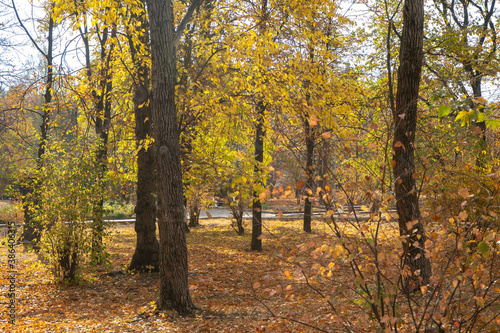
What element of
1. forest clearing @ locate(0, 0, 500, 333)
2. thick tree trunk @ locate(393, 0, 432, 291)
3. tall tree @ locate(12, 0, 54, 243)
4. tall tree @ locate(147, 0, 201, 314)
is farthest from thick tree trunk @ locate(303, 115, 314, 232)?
tall tree @ locate(12, 0, 54, 243)

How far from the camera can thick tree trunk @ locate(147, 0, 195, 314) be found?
521 cm

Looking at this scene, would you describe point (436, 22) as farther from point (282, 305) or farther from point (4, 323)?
point (4, 323)

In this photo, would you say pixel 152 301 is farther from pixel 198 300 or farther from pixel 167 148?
pixel 167 148

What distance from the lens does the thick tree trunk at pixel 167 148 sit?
5211 millimetres

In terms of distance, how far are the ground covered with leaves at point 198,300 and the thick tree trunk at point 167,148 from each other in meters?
0.67

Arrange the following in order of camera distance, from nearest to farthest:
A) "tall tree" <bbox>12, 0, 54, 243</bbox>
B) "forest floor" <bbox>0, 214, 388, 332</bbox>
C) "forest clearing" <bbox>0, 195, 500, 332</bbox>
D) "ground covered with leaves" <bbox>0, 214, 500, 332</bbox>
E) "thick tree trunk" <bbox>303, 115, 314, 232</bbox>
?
"thick tree trunk" <bbox>303, 115, 314, 232</bbox> → "forest clearing" <bbox>0, 195, 500, 332</bbox> → "ground covered with leaves" <bbox>0, 214, 500, 332</bbox> → "forest floor" <bbox>0, 214, 388, 332</bbox> → "tall tree" <bbox>12, 0, 54, 243</bbox>

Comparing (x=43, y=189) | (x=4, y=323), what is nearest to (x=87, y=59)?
(x=43, y=189)

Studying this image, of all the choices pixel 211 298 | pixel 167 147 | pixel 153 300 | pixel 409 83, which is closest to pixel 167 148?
pixel 167 147

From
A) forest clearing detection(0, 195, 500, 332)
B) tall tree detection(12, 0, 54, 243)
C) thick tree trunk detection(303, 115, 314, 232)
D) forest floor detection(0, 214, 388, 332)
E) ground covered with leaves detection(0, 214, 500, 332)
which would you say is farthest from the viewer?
tall tree detection(12, 0, 54, 243)

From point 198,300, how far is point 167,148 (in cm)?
297

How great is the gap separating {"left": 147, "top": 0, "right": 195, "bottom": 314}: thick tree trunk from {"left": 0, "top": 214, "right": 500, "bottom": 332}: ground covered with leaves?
669 millimetres

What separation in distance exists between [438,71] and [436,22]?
330cm

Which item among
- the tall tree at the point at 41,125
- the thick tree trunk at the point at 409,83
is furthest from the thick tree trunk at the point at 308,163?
the tall tree at the point at 41,125

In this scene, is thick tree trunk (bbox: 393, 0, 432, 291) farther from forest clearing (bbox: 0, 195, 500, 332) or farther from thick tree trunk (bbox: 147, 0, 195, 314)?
thick tree trunk (bbox: 147, 0, 195, 314)
